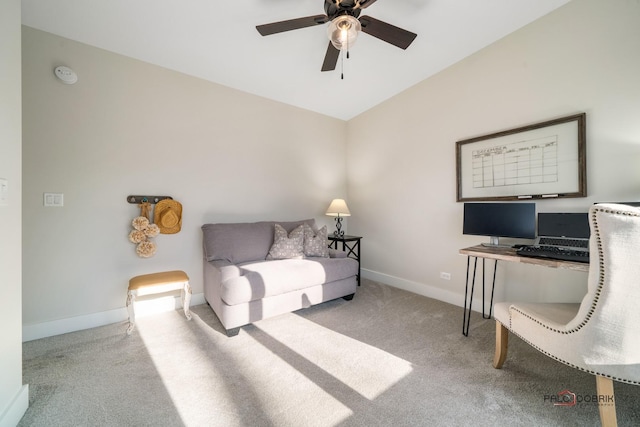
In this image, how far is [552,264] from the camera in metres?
1.54

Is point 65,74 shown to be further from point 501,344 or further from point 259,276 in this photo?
point 501,344

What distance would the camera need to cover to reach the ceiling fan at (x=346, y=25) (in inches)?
59.9

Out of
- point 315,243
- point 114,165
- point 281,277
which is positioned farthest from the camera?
point 315,243

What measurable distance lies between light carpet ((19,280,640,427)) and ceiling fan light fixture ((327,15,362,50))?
2.21 meters

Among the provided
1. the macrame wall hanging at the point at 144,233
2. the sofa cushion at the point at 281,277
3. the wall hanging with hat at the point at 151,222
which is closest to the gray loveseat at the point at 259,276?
the sofa cushion at the point at 281,277

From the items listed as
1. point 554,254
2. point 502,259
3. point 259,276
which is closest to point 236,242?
point 259,276

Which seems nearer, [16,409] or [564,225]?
[16,409]

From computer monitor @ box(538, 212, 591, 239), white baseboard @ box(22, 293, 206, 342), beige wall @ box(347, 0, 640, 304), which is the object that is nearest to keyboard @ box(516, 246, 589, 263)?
computer monitor @ box(538, 212, 591, 239)

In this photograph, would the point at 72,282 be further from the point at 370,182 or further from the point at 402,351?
the point at 370,182

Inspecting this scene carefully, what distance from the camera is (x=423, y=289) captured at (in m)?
2.98

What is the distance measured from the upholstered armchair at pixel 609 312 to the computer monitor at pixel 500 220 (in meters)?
1.08

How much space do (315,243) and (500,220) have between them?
6.12 ft

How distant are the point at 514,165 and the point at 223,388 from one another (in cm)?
295

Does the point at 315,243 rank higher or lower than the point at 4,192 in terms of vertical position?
lower
